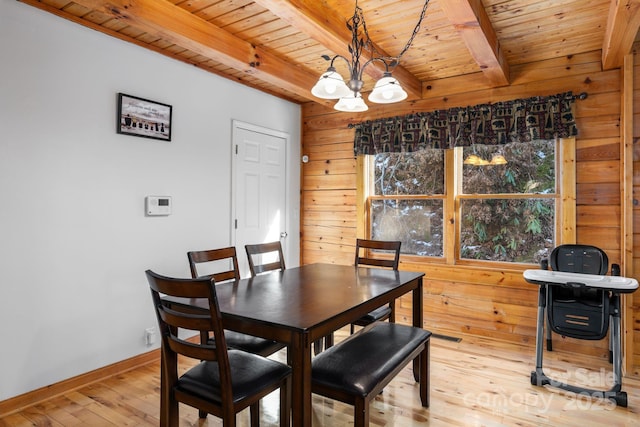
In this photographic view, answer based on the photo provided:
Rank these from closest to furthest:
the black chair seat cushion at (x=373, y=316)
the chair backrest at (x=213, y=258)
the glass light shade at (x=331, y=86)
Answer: the glass light shade at (x=331, y=86) → the chair backrest at (x=213, y=258) → the black chair seat cushion at (x=373, y=316)

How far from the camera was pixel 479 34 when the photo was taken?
2367 mm

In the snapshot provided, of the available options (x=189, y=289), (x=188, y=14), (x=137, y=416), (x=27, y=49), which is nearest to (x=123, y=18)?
(x=188, y=14)

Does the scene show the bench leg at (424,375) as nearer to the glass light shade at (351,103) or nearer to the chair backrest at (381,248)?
the chair backrest at (381,248)

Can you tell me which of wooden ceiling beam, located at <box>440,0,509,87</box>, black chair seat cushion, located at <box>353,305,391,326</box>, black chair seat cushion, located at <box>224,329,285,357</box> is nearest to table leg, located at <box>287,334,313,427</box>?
black chair seat cushion, located at <box>224,329,285,357</box>

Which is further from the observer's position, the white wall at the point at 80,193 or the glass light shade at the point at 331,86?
the white wall at the point at 80,193

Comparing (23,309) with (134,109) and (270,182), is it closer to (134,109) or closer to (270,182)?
(134,109)

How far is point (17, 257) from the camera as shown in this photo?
90.2 inches

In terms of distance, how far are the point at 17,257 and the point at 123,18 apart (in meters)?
1.53

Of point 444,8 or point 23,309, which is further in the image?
point 23,309

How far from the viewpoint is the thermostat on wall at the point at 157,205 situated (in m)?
2.95

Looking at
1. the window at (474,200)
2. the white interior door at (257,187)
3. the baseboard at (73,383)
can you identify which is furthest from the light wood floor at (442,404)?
the white interior door at (257,187)

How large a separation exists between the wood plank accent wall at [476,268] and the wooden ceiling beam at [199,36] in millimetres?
1094

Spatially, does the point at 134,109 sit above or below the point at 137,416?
above

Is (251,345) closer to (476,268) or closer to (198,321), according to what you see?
(198,321)
